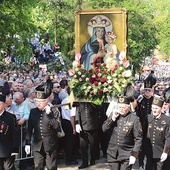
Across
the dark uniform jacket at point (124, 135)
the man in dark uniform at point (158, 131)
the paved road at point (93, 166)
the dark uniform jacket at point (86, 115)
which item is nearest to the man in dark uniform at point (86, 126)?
the dark uniform jacket at point (86, 115)

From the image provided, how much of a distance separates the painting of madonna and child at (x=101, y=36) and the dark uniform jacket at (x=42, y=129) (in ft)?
8.25

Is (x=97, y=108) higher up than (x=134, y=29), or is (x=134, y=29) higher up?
(x=134, y=29)

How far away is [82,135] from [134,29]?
26868 mm

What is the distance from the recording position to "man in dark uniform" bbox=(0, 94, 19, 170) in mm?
7746

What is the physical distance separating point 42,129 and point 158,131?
6.90 feet

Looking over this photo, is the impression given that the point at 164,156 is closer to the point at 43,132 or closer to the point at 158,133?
the point at 158,133

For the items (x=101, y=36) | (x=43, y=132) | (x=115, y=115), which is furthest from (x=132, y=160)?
(x=101, y=36)

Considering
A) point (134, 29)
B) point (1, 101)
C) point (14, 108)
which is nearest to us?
point (1, 101)

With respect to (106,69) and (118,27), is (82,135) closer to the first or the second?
(106,69)

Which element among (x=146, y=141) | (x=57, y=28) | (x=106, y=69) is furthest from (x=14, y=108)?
(x=57, y=28)

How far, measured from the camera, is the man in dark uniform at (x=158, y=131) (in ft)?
25.5

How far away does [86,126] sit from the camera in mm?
10273

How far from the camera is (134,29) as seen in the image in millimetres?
36344

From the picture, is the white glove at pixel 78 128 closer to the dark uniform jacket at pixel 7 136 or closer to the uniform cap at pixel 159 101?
the dark uniform jacket at pixel 7 136
